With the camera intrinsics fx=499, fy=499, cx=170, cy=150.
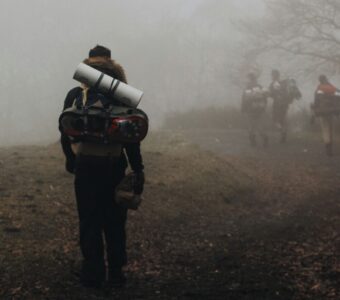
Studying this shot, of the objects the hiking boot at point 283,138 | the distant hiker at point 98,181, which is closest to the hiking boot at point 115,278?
the distant hiker at point 98,181

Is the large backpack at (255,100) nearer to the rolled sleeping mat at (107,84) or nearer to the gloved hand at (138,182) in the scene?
the gloved hand at (138,182)

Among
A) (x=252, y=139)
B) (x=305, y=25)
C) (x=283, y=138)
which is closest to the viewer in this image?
A: (x=252, y=139)

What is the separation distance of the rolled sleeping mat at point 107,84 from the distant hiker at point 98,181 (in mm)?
95

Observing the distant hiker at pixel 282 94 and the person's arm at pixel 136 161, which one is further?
the distant hiker at pixel 282 94

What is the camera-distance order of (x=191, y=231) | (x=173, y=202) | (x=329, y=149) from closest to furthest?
(x=191, y=231) < (x=173, y=202) < (x=329, y=149)

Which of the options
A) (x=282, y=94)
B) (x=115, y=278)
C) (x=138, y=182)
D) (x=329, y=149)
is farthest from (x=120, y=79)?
(x=282, y=94)

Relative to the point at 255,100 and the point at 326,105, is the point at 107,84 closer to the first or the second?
the point at 326,105

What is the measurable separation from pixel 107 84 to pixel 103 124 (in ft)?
1.16

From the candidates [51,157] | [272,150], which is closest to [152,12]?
[272,150]

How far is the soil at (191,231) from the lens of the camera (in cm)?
466

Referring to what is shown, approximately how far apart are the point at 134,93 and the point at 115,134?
408mm

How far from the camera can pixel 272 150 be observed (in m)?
16.1

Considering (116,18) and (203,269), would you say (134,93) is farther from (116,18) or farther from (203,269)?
(116,18)

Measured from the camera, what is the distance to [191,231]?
7.36 m
